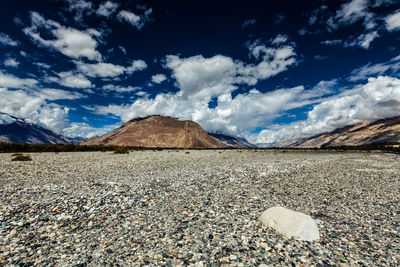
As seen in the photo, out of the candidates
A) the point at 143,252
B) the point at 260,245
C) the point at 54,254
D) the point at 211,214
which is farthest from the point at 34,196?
the point at 260,245

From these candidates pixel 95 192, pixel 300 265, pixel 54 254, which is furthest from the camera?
pixel 95 192

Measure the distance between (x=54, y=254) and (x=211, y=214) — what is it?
601cm

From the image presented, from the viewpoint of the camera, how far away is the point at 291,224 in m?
7.05

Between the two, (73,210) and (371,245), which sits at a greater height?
(73,210)

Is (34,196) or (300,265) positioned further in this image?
(34,196)

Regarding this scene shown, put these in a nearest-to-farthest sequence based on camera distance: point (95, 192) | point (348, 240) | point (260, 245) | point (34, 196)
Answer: point (260, 245)
point (348, 240)
point (34, 196)
point (95, 192)

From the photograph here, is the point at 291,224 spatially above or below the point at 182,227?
above

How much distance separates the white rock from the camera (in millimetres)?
6684

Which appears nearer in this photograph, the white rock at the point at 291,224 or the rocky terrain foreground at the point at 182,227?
the rocky terrain foreground at the point at 182,227

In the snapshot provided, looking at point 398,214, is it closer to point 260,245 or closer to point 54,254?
point 260,245

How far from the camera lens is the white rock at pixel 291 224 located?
6.68 metres

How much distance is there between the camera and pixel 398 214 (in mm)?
9188

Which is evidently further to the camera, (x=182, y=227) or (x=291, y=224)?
(x=182, y=227)

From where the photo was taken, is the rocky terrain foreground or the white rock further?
the white rock
